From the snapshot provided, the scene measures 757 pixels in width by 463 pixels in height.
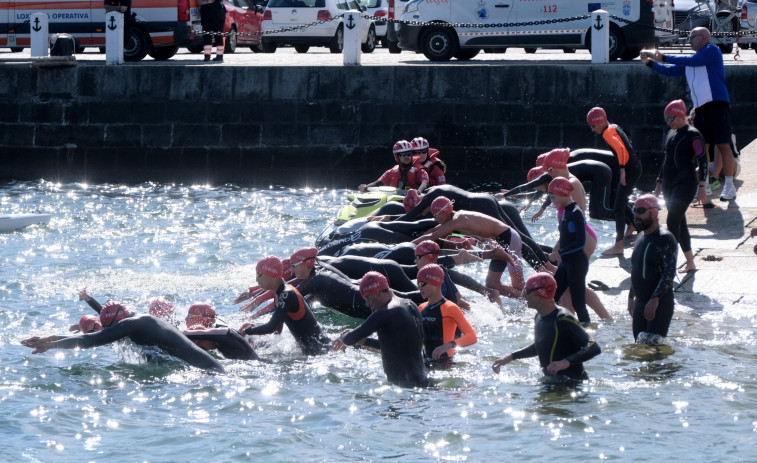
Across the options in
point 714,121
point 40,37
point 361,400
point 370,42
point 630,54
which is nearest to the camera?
point 361,400

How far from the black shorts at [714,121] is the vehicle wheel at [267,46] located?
48.7ft

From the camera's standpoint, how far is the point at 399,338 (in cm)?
945

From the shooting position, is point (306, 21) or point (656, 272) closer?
point (656, 272)

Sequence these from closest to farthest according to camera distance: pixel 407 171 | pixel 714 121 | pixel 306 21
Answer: pixel 714 121 < pixel 407 171 < pixel 306 21

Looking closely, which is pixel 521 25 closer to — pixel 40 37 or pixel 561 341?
pixel 40 37

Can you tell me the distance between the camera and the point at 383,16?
3097 cm

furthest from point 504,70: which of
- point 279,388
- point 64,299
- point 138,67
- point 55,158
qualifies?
point 279,388

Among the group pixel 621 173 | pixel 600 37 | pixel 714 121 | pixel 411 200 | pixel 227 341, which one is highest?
pixel 600 37

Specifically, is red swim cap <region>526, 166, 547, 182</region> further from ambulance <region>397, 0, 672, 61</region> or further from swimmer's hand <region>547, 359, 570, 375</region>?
ambulance <region>397, 0, 672, 61</region>

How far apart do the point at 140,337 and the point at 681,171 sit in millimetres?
6380

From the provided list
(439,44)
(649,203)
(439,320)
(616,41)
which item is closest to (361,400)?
(439,320)

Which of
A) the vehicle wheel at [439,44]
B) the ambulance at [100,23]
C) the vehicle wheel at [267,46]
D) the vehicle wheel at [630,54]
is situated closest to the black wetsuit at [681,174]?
the vehicle wheel at [630,54]

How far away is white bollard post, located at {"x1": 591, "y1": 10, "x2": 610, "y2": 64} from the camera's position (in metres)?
20.2

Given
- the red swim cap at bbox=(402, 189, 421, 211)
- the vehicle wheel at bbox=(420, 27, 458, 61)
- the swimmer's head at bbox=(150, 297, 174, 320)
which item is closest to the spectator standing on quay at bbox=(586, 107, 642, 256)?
the red swim cap at bbox=(402, 189, 421, 211)
